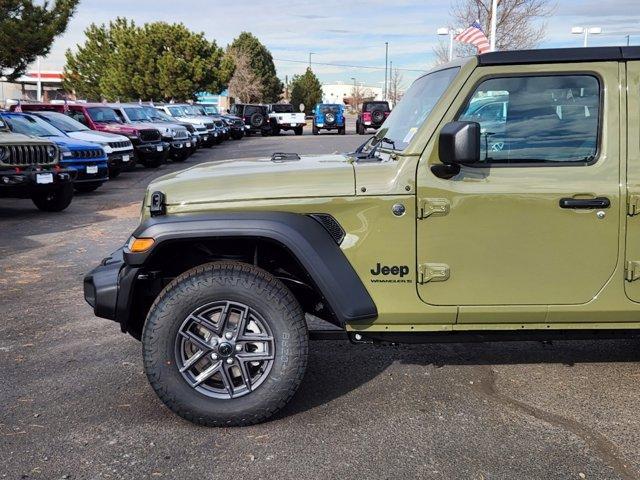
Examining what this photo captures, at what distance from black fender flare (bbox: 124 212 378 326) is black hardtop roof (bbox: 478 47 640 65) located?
1290mm

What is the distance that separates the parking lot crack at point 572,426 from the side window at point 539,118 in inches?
55.6

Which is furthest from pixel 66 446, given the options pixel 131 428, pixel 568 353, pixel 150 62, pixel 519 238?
pixel 150 62

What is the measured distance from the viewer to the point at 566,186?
362cm

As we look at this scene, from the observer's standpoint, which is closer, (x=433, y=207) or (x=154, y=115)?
(x=433, y=207)

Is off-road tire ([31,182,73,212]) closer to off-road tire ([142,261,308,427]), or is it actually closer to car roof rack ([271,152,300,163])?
car roof rack ([271,152,300,163])

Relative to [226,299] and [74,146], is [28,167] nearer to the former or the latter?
[74,146]

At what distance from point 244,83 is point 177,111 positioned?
45257mm

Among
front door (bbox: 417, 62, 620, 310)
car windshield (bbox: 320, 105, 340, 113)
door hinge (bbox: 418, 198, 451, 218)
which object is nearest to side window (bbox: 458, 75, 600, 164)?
front door (bbox: 417, 62, 620, 310)

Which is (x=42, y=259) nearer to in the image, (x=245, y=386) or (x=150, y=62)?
(x=245, y=386)

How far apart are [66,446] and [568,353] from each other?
3.35m

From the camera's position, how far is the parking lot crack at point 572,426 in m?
3.33

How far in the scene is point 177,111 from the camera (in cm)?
2955

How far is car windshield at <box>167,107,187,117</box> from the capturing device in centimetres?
2892

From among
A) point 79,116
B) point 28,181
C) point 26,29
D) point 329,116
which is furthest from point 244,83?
point 28,181
